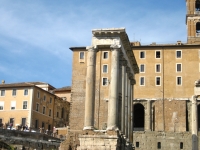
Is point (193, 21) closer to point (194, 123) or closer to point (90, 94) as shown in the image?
point (194, 123)

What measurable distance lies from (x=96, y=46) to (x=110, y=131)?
593 cm

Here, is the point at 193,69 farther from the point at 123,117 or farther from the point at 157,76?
the point at 123,117

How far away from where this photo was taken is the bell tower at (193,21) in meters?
63.0

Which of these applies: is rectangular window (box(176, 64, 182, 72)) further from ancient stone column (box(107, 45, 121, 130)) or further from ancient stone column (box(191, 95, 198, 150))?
ancient stone column (box(107, 45, 121, 130))

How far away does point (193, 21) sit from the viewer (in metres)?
63.7

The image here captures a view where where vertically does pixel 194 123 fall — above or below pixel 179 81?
below

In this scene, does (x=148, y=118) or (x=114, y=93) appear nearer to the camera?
(x=114, y=93)

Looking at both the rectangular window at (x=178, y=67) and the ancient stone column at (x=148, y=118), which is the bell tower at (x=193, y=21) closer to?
the rectangular window at (x=178, y=67)

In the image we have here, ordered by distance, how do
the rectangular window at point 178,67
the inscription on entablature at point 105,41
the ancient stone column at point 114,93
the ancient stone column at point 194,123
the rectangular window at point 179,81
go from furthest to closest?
the rectangular window at point 178,67 → the rectangular window at point 179,81 → the ancient stone column at point 194,123 → the inscription on entablature at point 105,41 → the ancient stone column at point 114,93

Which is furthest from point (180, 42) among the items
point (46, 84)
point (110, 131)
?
point (110, 131)

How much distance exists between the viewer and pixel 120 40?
31.0 m

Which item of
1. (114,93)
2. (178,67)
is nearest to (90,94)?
(114,93)

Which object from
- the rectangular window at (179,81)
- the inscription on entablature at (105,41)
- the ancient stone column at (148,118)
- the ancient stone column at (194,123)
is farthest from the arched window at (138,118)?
the inscription on entablature at (105,41)

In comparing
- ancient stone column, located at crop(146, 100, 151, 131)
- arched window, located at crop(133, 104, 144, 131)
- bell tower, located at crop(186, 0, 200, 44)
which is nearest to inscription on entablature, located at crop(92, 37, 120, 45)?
ancient stone column, located at crop(146, 100, 151, 131)
